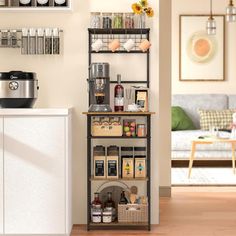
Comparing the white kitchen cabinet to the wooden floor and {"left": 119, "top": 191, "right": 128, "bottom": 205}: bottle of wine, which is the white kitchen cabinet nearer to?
the wooden floor

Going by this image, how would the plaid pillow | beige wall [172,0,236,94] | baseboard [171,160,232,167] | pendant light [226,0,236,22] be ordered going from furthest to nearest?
beige wall [172,0,236,94] < the plaid pillow < baseboard [171,160,232,167] < pendant light [226,0,236,22]

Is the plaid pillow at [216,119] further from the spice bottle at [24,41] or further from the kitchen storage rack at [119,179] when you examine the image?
the spice bottle at [24,41]

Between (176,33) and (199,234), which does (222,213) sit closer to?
(199,234)

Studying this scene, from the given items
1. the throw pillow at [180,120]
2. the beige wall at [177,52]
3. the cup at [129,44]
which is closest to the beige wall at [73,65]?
the cup at [129,44]

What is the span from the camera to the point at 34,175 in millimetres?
4613

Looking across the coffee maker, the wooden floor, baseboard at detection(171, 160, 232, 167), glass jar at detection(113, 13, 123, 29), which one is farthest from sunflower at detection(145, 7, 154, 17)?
baseboard at detection(171, 160, 232, 167)

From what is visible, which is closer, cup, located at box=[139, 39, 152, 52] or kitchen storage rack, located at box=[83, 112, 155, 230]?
kitchen storage rack, located at box=[83, 112, 155, 230]

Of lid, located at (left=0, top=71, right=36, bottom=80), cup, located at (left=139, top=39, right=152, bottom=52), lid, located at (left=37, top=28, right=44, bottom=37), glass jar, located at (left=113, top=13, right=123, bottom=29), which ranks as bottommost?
lid, located at (left=0, top=71, right=36, bottom=80)

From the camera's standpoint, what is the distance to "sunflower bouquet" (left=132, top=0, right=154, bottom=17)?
492 cm

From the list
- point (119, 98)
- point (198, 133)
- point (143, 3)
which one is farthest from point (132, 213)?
point (198, 133)

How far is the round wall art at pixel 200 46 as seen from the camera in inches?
374

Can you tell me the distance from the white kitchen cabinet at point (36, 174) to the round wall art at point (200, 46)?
17.0 ft

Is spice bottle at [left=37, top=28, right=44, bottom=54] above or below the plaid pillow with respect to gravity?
above

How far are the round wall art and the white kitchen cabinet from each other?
17.0 ft
